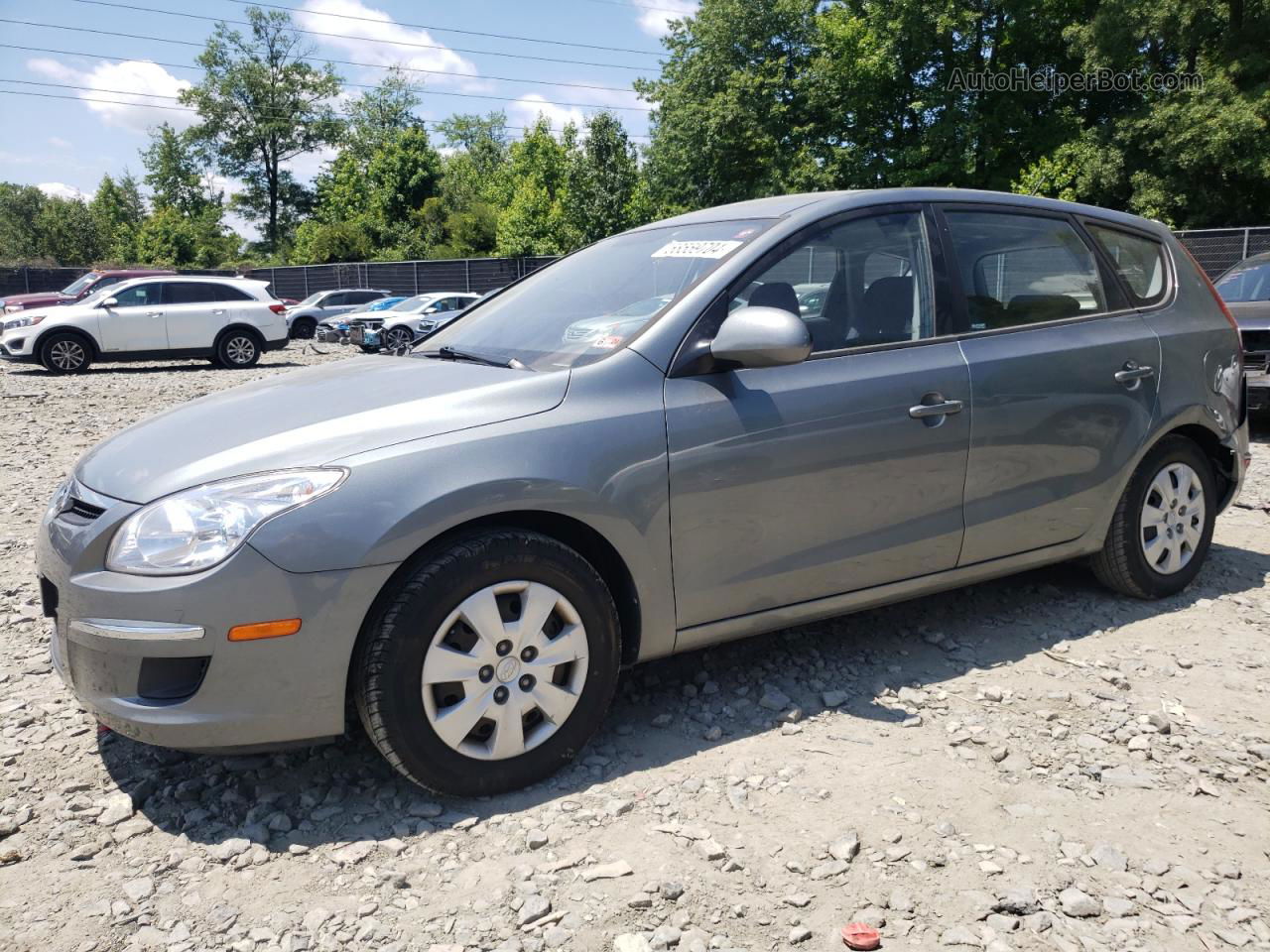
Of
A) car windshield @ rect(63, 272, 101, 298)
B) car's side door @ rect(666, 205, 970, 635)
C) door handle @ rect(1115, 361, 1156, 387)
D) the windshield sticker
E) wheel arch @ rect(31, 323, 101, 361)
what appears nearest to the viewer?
car's side door @ rect(666, 205, 970, 635)

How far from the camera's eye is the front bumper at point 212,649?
8.22 ft

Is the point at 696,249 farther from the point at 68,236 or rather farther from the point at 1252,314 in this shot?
the point at 68,236

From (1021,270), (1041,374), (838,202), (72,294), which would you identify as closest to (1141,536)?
(1041,374)

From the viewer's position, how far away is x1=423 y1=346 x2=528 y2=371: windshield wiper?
10.8 feet

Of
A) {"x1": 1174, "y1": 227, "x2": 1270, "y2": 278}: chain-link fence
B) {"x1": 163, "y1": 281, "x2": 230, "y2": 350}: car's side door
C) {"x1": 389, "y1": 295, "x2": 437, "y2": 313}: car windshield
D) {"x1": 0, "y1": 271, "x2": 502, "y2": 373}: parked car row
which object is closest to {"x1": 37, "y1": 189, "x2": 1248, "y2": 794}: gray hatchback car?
{"x1": 0, "y1": 271, "x2": 502, "y2": 373}: parked car row

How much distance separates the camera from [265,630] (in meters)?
2.54

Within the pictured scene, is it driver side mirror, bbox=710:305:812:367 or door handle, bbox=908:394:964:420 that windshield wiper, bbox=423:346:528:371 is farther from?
door handle, bbox=908:394:964:420

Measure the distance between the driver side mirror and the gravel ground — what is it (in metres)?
1.17

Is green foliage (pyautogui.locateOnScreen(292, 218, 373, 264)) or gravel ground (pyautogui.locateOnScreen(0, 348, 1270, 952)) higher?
green foliage (pyautogui.locateOnScreen(292, 218, 373, 264))

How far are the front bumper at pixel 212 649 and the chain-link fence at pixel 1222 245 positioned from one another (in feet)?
64.2

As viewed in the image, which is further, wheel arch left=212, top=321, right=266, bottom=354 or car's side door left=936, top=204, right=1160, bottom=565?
wheel arch left=212, top=321, right=266, bottom=354

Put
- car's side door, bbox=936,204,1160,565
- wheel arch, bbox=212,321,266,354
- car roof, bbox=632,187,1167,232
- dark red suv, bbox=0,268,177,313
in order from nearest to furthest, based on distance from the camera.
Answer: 1. car roof, bbox=632,187,1167,232
2. car's side door, bbox=936,204,1160,565
3. wheel arch, bbox=212,321,266,354
4. dark red suv, bbox=0,268,177,313

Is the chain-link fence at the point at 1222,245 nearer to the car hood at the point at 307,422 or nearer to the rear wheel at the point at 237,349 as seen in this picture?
the rear wheel at the point at 237,349

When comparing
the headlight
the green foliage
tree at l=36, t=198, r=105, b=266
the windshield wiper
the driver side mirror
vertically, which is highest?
tree at l=36, t=198, r=105, b=266
